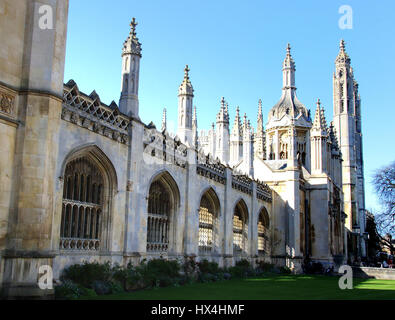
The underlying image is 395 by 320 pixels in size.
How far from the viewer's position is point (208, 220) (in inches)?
972

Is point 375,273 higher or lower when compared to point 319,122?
lower

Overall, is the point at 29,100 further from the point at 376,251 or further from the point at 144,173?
the point at 376,251

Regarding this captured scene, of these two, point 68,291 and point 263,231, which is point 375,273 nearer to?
point 263,231

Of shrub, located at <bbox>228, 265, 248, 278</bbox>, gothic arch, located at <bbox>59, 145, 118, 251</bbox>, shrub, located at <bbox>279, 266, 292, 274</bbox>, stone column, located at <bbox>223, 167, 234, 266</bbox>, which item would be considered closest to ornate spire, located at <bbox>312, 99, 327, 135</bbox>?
shrub, located at <bbox>279, 266, 292, 274</bbox>

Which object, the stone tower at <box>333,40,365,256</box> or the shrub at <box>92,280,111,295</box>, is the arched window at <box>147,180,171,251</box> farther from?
the stone tower at <box>333,40,365,256</box>

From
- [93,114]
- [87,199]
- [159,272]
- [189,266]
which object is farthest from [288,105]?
[87,199]

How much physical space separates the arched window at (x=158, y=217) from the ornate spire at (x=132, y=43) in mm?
5353

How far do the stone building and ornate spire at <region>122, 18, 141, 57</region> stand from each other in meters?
0.05

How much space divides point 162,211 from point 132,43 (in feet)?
23.2

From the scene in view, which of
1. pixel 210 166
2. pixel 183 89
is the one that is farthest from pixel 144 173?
pixel 210 166

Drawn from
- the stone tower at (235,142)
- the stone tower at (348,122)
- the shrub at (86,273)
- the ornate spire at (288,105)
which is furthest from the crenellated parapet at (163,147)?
the stone tower at (348,122)

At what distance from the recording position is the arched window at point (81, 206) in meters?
14.2

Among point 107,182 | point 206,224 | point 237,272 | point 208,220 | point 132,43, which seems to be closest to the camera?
point 107,182

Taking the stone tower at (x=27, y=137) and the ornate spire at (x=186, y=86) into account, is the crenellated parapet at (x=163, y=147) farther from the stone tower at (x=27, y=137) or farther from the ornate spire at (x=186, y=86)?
the stone tower at (x=27, y=137)
